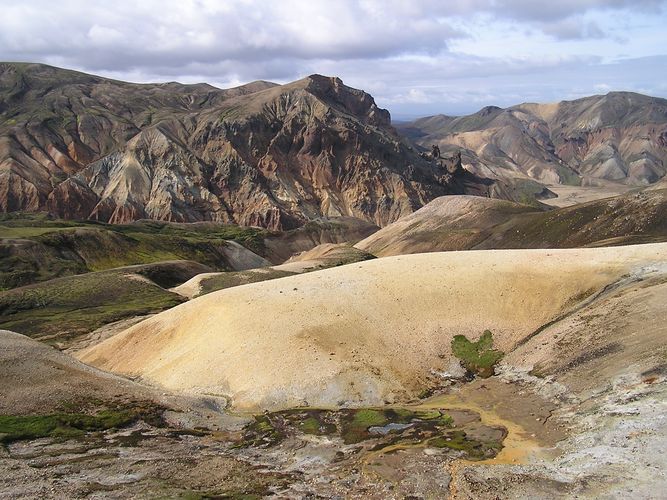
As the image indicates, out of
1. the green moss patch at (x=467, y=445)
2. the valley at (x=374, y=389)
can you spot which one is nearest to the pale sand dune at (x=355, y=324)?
the valley at (x=374, y=389)

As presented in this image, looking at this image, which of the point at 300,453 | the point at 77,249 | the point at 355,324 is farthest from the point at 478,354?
the point at 77,249

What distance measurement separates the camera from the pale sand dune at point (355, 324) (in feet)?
145

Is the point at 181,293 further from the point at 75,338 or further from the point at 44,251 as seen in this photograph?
the point at 44,251

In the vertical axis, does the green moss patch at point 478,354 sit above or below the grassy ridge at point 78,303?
above

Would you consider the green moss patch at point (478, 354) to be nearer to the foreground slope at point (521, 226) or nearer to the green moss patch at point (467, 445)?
the green moss patch at point (467, 445)

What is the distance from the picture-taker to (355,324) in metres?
50.1

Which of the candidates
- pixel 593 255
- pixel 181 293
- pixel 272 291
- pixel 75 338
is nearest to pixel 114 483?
pixel 272 291

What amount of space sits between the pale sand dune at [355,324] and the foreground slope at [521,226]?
50.7m

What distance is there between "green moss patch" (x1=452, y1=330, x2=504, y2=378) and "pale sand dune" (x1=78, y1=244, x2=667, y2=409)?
763 millimetres

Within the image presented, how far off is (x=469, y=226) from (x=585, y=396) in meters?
121

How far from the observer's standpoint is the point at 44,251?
5325 inches

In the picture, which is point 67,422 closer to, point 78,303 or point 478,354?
point 478,354

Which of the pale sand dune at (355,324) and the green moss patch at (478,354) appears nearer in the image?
the pale sand dune at (355,324)

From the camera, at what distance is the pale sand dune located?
145 feet
